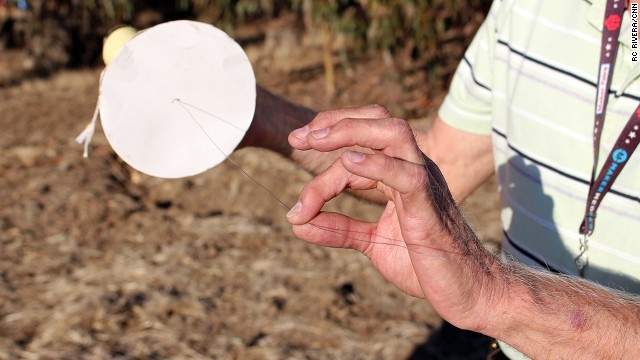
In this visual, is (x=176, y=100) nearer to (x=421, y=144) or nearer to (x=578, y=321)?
(x=421, y=144)

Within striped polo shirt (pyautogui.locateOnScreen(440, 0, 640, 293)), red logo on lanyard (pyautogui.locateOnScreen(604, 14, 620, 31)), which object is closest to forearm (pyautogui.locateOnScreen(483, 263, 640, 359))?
striped polo shirt (pyautogui.locateOnScreen(440, 0, 640, 293))

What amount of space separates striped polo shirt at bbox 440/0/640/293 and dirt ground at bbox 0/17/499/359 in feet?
2.11

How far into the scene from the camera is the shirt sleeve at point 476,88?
1.60 metres

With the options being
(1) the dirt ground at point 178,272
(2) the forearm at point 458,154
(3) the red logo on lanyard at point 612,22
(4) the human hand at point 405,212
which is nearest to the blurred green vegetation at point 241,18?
(1) the dirt ground at point 178,272

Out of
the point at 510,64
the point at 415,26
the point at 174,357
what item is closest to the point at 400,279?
the point at 510,64

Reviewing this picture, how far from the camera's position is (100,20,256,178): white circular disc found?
1.34 m

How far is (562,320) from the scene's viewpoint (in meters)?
1.18

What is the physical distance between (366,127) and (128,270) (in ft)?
7.38

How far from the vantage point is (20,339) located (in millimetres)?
2770

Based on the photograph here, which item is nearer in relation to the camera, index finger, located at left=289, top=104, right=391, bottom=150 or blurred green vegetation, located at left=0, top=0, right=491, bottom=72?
index finger, located at left=289, top=104, right=391, bottom=150

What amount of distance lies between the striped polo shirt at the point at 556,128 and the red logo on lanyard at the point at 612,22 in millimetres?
15

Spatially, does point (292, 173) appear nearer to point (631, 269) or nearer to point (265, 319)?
point (265, 319)

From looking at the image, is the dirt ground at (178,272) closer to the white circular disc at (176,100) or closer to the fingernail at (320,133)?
the white circular disc at (176,100)

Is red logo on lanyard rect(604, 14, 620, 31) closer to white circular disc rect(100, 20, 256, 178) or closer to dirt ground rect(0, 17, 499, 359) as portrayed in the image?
white circular disc rect(100, 20, 256, 178)
